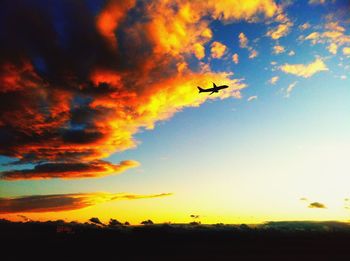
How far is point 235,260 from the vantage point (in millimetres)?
60594

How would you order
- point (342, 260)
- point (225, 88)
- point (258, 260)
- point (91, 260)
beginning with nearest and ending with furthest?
point (342, 260), point (258, 260), point (91, 260), point (225, 88)

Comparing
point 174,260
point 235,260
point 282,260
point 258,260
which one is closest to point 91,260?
point 174,260

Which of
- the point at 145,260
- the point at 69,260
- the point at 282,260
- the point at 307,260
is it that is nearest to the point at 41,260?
the point at 69,260

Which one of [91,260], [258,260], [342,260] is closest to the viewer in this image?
[342,260]

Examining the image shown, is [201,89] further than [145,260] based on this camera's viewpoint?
Yes

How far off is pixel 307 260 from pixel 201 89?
47.8 metres

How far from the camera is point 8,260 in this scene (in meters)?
65.8

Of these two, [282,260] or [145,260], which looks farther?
[145,260]

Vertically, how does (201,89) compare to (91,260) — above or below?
above

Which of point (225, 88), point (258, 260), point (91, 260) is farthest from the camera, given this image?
point (225, 88)

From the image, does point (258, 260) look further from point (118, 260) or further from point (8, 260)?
point (8, 260)

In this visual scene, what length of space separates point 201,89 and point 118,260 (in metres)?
47.7

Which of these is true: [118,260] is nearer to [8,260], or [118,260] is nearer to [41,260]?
[41,260]

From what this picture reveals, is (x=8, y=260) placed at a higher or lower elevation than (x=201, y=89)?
lower
